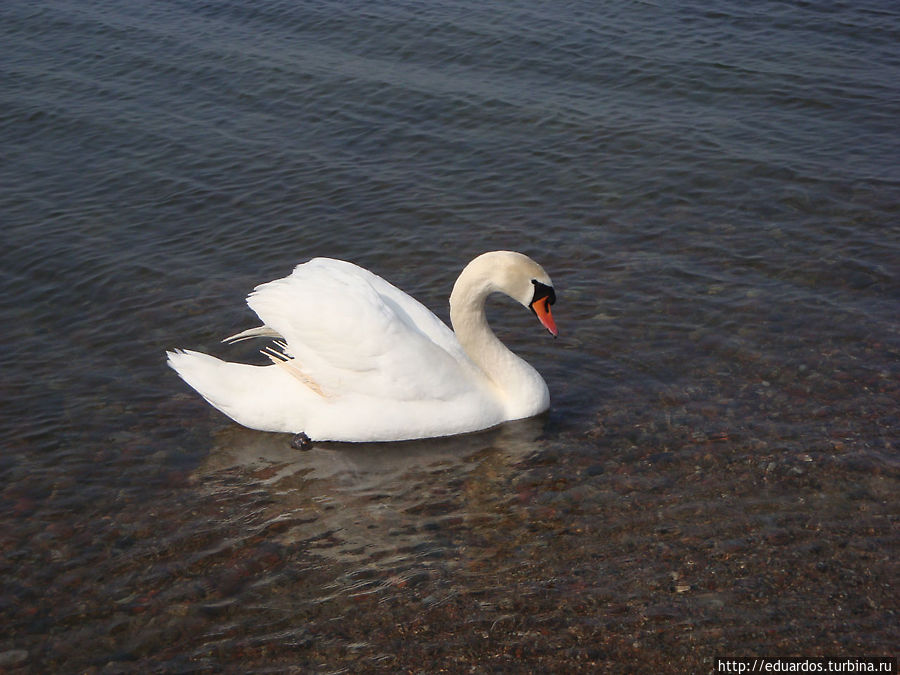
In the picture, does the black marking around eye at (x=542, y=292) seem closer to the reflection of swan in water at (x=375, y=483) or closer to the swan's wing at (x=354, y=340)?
the swan's wing at (x=354, y=340)

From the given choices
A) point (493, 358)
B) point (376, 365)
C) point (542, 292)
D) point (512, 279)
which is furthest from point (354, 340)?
point (542, 292)

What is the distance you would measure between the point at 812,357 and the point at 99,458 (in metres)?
5.72

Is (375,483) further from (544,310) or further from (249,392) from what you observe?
(544,310)

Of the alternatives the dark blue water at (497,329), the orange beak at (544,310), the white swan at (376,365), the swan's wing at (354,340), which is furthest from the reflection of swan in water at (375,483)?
the orange beak at (544,310)

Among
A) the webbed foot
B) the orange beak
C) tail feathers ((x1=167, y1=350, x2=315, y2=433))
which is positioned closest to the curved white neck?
the orange beak

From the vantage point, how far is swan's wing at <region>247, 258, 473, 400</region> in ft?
23.2

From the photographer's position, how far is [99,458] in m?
7.40

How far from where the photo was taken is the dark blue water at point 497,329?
559cm

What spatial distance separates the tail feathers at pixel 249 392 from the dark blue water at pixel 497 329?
26cm

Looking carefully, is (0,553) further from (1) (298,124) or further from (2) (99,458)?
(1) (298,124)

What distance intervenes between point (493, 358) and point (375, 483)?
4.49 feet

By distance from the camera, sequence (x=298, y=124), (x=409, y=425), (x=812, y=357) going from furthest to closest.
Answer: (x=298, y=124), (x=812, y=357), (x=409, y=425)

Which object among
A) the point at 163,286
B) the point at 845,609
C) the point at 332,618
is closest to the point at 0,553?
the point at 332,618

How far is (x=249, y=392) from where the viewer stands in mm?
7543
